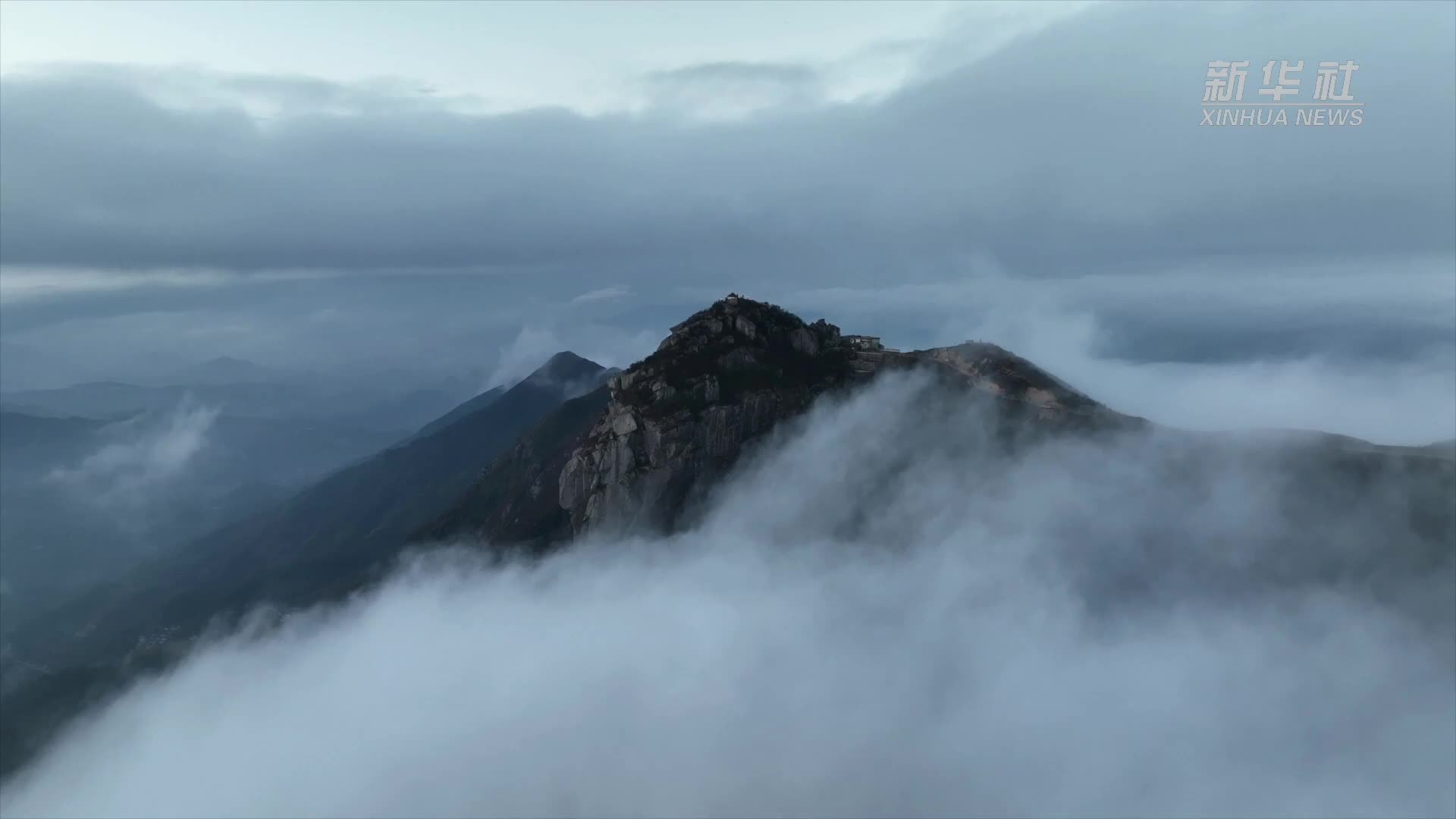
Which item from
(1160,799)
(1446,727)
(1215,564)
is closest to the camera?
(1446,727)

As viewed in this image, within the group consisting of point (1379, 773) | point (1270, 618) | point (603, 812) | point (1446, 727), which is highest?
point (1270, 618)

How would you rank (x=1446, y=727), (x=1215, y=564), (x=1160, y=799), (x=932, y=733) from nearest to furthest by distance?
(x=1446, y=727)
(x=1160, y=799)
(x=1215, y=564)
(x=932, y=733)

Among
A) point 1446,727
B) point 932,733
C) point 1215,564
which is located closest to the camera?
point 1446,727

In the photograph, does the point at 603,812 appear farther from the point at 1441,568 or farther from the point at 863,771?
the point at 1441,568

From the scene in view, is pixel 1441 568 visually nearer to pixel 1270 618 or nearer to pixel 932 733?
pixel 1270 618

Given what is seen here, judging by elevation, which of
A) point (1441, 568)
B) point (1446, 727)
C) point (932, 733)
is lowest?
point (932, 733)

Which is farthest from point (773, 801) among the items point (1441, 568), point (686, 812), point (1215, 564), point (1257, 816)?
point (1441, 568)

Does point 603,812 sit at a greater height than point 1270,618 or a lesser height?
lesser

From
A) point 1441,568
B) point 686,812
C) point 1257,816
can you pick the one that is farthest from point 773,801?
point 1441,568

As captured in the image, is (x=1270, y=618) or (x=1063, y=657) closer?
(x=1270, y=618)
